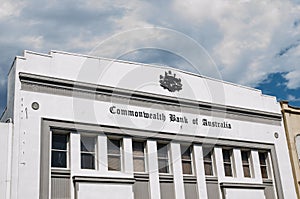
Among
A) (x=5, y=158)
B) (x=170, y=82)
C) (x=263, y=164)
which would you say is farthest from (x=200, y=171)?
(x=5, y=158)

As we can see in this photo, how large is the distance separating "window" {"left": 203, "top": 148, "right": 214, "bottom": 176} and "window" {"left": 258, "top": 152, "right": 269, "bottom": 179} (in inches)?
137

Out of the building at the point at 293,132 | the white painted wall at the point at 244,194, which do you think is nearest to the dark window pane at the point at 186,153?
the white painted wall at the point at 244,194

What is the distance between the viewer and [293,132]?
23328 millimetres

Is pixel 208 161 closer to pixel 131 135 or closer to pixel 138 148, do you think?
pixel 138 148

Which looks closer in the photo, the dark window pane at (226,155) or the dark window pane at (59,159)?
the dark window pane at (59,159)

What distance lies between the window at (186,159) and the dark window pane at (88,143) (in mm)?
4397

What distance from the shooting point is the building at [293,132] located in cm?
2242

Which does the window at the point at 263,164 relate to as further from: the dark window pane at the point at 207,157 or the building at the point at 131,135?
the dark window pane at the point at 207,157

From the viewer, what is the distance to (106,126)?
55.5 feet

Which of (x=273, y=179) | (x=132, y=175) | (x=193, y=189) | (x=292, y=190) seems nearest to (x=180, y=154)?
(x=193, y=189)

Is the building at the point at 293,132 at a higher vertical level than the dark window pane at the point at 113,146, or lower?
higher

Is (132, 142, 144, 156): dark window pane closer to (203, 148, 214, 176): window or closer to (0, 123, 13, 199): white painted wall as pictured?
(203, 148, 214, 176): window

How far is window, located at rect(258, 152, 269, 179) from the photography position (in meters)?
21.5

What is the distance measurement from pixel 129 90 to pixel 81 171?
4286 millimetres
